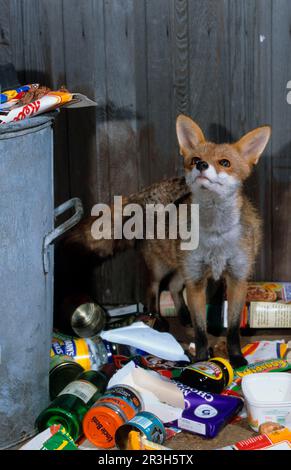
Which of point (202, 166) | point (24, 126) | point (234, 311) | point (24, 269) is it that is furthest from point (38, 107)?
point (234, 311)

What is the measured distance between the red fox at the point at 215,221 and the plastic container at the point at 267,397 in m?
0.39

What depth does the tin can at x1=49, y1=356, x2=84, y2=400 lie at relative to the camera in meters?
3.24

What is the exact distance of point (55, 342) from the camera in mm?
3418

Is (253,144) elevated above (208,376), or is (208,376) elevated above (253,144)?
(253,144)

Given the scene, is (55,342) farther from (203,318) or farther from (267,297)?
(267,297)

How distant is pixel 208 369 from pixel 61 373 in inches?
23.6

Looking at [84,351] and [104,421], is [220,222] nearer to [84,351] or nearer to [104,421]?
[84,351]

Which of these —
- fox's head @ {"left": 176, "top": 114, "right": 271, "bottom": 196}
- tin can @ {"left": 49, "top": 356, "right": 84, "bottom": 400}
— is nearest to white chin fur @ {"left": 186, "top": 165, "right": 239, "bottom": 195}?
fox's head @ {"left": 176, "top": 114, "right": 271, "bottom": 196}

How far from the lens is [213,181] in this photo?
3.22 metres

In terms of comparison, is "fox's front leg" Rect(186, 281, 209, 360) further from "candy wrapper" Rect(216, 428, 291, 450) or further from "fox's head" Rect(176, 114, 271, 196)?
"candy wrapper" Rect(216, 428, 291, 450)

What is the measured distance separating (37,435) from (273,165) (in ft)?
6.03

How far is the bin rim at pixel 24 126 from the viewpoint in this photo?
266 cm

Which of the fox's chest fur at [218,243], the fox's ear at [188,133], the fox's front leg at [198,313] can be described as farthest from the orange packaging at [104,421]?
the fox's ear at [188,133]

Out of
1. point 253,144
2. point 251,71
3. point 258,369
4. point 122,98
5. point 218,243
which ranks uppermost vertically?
point 251,71
